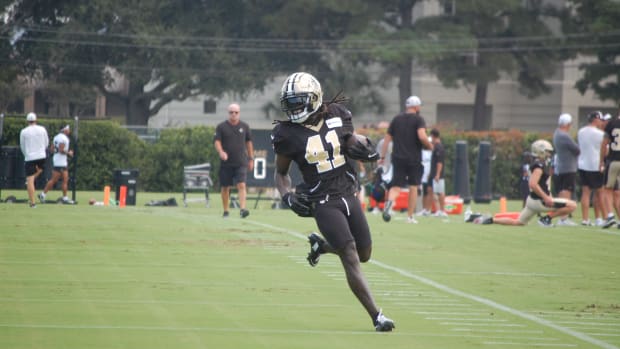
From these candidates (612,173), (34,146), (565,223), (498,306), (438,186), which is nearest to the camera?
(498,306)

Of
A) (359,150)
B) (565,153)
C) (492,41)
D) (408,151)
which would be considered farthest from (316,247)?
(492,41)

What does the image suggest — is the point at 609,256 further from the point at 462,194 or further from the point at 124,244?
the point at 462,194

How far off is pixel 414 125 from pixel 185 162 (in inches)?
616

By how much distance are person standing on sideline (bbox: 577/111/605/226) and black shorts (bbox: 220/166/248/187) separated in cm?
626

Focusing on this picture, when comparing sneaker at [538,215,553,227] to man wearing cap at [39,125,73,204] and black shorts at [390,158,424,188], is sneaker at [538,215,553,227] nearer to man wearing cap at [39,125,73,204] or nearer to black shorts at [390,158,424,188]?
black shorts at [390,158,424,188]

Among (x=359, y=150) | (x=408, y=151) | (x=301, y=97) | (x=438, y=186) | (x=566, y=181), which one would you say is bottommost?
(x=438, y=186)

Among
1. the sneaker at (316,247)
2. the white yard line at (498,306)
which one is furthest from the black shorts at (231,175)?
the sneaker at (316,247)

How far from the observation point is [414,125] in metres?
20.9

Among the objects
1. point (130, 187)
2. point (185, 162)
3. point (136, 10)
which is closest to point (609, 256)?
point (130, 187)

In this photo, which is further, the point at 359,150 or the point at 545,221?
the point at 545,221

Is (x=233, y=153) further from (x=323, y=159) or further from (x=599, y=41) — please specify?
(x=599, y=41)

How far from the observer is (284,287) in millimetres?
12000

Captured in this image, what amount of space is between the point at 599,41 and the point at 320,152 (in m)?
43.6

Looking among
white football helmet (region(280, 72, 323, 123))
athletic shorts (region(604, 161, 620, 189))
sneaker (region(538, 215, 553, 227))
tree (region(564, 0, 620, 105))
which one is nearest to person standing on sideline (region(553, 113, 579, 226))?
sneaker (region(538, 215, 553, 227))
